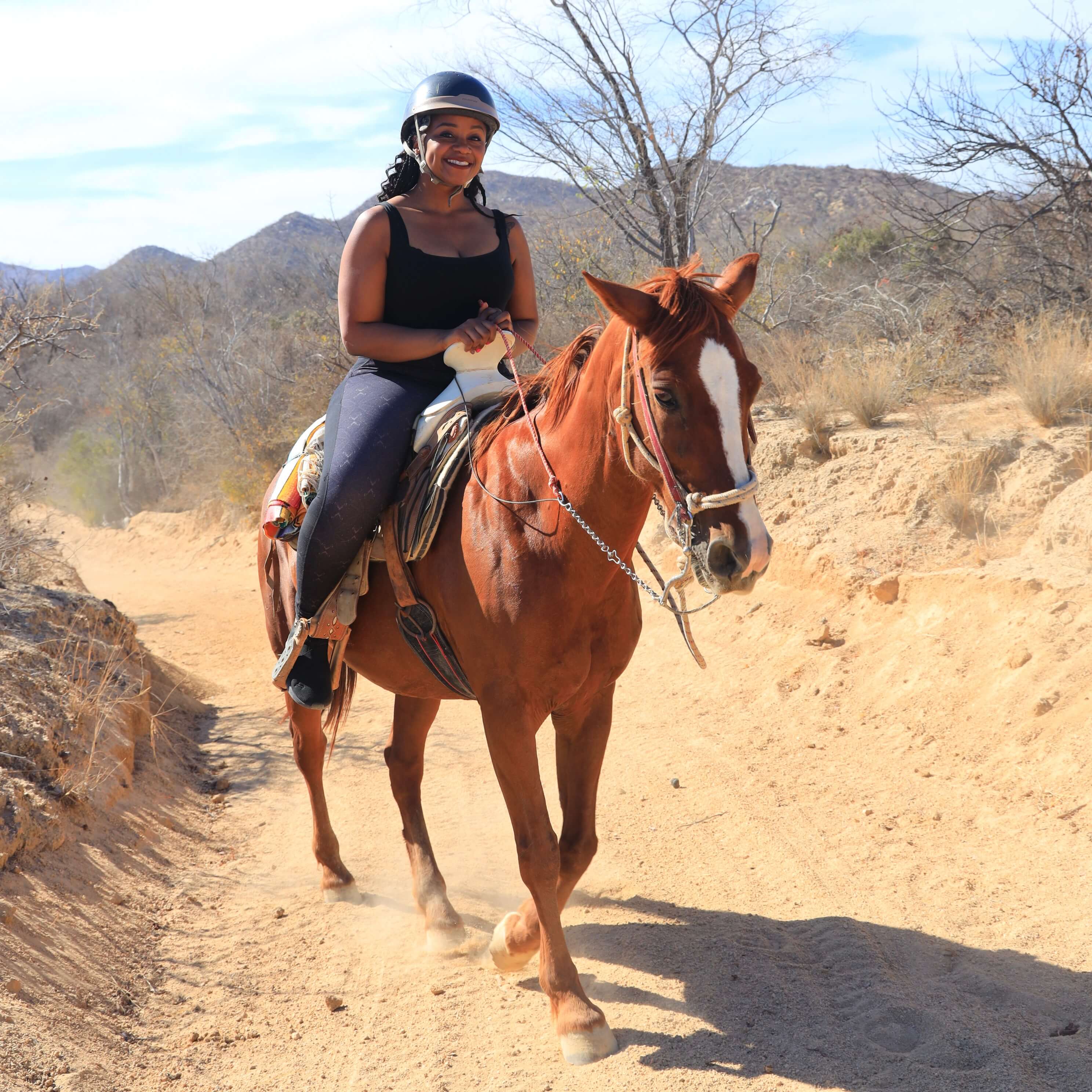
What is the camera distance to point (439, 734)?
7012mm

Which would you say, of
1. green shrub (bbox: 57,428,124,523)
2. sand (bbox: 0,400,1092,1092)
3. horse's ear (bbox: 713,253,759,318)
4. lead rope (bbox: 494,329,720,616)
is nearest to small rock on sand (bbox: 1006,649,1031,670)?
sand (bbox: 0,400,1092,1092)

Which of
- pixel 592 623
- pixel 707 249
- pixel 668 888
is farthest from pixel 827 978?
pixel 707 249

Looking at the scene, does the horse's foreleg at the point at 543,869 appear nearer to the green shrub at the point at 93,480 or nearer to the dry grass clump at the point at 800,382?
the dry grass clump at the point at 800,382

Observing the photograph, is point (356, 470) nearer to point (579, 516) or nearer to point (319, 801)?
point (579, 516)

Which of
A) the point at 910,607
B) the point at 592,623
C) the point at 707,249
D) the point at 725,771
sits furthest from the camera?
the point at 707,249

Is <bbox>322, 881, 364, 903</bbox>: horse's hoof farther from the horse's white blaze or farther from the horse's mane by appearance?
the horse's white blaze

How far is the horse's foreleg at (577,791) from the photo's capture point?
11.8 ft

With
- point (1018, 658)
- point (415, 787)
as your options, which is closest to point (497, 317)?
point (415, 787)

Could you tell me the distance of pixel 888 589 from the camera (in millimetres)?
7000

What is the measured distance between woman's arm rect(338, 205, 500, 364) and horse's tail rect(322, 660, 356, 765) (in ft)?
5.94

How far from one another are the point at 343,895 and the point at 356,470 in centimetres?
229

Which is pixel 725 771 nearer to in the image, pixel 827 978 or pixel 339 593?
pixel 827 978

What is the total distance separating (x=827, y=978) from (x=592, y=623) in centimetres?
167

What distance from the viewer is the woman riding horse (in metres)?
3.57
